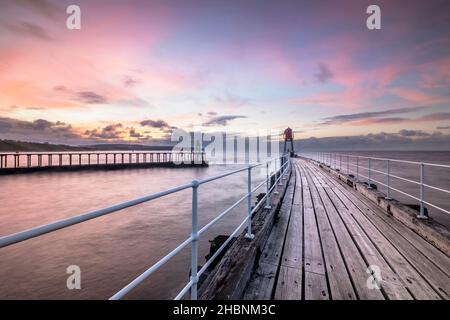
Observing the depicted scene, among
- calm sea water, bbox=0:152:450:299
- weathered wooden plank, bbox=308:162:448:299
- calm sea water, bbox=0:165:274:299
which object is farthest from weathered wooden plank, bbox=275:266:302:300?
calm sea water, bbox=0:152:450:299

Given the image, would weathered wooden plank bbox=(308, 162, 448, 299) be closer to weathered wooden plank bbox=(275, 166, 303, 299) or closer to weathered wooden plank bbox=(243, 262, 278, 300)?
weathered wooden plank bbox=(275, 166, 303, 299)

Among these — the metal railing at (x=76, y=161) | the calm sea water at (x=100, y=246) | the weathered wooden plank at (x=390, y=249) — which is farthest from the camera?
the metal railing at (x=76, y=161)

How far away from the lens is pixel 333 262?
2.95 metres

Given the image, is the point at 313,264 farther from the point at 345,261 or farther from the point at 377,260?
the point at 377,260

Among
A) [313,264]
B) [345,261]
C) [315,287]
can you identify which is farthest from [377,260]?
[315,287]

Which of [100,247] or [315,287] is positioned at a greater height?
[315,287]

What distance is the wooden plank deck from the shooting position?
2.34 meters

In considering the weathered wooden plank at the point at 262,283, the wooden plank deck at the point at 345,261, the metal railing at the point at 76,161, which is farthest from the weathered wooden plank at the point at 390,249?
the metal railing at the point at 76,161

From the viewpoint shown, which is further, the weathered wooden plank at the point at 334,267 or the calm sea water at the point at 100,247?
the calm sea water at the point at 100,247

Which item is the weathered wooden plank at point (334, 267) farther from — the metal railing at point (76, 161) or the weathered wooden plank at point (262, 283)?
the metal railing at point (76, 161)

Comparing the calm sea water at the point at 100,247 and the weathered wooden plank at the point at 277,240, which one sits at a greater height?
the weathered wooden plank at the point at 277,240

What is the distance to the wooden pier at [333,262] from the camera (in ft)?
7.55

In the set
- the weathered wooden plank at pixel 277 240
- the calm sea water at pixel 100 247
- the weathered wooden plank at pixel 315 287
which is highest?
the weathered wooden plank at pixel 277 240

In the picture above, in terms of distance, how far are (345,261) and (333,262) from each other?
0.17m
